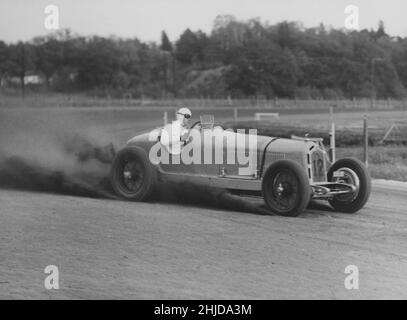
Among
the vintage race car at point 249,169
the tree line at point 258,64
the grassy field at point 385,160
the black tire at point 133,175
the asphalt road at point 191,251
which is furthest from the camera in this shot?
the tree line at point 258,64

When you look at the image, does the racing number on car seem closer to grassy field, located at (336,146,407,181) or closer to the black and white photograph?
the black and white photograph

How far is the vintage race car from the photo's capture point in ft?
33.7

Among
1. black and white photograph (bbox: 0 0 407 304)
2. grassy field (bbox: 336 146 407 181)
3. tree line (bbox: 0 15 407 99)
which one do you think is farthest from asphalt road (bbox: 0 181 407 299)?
tree line (bbox: 0 15 407 99)

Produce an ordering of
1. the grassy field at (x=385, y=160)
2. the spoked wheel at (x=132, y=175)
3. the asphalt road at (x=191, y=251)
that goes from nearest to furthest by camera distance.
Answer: the asphalt road at (x=191, y=251)
the spoked wheel at (x=132, y=175)
the grassy field at (x=385, y=160)

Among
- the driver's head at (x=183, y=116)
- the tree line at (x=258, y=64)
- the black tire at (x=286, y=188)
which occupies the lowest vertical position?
the black tire at (x=286, y=188)

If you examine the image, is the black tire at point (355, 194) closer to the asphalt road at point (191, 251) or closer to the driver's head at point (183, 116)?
the asphalt road at point (191, 251)

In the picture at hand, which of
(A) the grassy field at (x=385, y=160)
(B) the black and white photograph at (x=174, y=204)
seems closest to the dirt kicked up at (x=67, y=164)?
(B) the black and white photograph at (x=174, y=204)

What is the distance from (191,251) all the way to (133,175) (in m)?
4.19

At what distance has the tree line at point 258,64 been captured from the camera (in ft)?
82.2

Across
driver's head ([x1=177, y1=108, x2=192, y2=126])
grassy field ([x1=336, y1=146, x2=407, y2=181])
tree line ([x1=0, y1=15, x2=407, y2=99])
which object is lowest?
grassy field ([x1=336, y1=146, x2=407, y2=181])

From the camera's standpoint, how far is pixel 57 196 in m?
11.6
